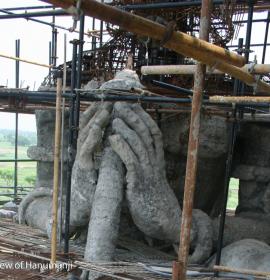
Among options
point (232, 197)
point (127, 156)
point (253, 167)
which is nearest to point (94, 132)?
point (127, 156)

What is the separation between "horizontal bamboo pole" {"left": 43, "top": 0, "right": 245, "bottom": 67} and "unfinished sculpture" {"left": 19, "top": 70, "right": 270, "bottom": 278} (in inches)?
82.1

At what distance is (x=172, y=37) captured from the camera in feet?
7.13

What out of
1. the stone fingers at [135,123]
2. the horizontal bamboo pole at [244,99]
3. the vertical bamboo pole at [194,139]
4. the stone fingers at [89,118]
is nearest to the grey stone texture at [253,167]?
the stone fingers at [135,123]

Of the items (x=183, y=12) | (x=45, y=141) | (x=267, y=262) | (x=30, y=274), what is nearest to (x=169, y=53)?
(x=183, y=12)

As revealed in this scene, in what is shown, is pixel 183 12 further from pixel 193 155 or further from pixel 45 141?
pixel 193 155

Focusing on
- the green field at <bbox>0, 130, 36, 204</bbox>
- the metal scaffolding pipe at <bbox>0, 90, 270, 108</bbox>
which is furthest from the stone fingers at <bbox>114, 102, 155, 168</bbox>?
the green field at <bbox>0, 130, 36, 204</bbox>

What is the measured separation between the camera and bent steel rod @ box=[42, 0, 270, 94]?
187 cm

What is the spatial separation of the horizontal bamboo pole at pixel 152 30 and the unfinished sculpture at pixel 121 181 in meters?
2.09

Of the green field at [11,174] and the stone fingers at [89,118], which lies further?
the green field at [11,174]

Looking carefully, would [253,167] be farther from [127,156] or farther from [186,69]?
[186,69]

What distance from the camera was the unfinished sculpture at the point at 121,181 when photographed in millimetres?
4414

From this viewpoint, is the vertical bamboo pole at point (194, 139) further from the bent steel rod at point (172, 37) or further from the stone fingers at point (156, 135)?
the stone fingers at point (156, 135)

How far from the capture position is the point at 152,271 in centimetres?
390

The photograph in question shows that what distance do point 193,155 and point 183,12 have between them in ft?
11.5
